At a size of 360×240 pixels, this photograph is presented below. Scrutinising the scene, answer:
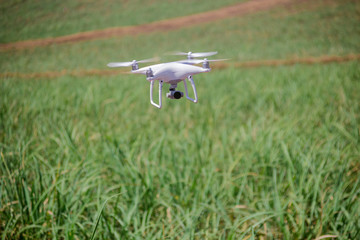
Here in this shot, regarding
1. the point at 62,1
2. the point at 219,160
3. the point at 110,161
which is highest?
the point at 62,1

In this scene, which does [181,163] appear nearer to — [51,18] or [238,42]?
[51,18]

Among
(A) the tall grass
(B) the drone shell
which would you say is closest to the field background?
(A) the tall grass

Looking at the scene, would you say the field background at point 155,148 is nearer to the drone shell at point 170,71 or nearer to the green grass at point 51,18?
the green grass at point 51,18

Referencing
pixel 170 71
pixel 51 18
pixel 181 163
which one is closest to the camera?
pixel 170 71

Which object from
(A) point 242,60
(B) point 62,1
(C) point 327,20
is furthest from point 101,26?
(C) point 327,20

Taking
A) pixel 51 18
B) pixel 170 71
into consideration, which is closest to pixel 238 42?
pixel 51 18

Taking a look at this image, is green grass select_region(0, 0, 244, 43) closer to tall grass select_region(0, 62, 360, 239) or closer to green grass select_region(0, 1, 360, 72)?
green grass select_region(0, 1, 360, 72)

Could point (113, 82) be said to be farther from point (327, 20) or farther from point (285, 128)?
point (327, 20)
